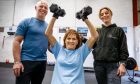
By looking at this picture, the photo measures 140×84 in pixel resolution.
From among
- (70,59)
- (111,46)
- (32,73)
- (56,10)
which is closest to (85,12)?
(56,10)

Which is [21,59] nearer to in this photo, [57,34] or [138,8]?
[57,34]

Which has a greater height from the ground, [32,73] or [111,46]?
[111,46]

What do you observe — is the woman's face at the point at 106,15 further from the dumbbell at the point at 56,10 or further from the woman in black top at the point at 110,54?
the dumbbell at the point at 56,10

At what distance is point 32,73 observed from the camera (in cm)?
211

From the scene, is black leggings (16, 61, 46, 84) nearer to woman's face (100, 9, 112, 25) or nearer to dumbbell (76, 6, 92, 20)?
dumbbell (76, 6, 92, 20)

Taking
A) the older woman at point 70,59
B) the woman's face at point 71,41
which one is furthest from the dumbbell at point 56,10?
the woman's face at point 71,41

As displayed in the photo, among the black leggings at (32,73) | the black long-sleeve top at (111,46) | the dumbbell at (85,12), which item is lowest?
the black leggings at (32,73)

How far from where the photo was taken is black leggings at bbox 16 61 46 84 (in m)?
1.99

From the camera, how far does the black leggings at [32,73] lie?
6.54ft

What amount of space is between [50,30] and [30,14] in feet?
19.7

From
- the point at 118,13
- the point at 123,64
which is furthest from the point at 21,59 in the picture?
the point at 118,13

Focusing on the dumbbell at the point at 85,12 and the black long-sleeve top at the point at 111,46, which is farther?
the black long-sleeve top at the point at 111,46

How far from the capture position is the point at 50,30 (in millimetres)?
1880

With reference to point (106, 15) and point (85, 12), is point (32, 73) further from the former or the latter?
point (106, 15)
